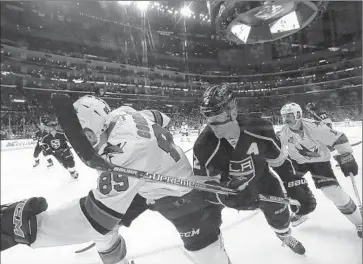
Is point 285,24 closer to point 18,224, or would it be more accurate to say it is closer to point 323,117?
point 323,117

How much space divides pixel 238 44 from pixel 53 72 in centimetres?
53

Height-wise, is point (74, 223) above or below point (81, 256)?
above

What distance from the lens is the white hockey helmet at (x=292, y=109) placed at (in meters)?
0.81

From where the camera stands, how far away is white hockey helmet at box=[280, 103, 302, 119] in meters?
0.81

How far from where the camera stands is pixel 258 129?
0.82m

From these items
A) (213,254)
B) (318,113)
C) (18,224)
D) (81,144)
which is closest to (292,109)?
(318,113)

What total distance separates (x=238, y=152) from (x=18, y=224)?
58 centimetres

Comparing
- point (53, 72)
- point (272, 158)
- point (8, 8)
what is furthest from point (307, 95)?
point (8, 8)

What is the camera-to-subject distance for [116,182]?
55 centimetres

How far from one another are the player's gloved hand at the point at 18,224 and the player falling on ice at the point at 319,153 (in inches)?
27.6

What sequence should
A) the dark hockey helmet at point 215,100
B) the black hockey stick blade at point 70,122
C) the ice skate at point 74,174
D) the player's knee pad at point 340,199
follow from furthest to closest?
the player's knee pad at point 340,199 < the ice skate at point 74,174 < the dark hockey helmet at point 215,100 < the black hockey stick blade at point 70,122

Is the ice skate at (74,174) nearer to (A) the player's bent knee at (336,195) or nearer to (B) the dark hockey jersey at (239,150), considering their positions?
(B) the dark hockey jersey at (239,150)

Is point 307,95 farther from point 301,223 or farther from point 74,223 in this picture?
point 74,223

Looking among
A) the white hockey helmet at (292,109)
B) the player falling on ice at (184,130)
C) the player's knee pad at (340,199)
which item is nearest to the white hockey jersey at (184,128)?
the player falling on ice at (184,130)
